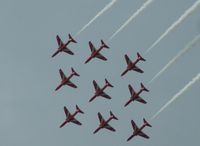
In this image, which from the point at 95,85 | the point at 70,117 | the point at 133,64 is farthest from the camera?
the point at 70,117

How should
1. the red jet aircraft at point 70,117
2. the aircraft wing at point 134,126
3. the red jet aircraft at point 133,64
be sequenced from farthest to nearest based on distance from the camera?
the red jet aircraft at point 70,117
the aircraft wing at point 134,126
the red jet aircraft at point 133,64

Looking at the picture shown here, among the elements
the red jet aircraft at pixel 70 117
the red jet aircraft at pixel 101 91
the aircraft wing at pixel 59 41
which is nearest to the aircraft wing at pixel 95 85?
the red jet aircraft at pixel 101 91

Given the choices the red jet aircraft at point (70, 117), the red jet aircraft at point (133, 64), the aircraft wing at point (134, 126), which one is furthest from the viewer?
the red jet aircraft at point (70, 117)

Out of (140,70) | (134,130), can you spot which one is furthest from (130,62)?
(134,130)

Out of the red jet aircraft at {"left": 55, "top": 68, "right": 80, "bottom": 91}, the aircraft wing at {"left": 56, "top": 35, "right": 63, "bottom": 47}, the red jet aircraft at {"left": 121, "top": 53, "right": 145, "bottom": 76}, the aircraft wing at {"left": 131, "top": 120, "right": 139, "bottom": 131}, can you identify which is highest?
the aircraft wing at {"left": 56, "top": 35, "right": 63, "bottom": 47}

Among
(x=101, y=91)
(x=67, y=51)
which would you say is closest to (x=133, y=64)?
(x=101, y=91)

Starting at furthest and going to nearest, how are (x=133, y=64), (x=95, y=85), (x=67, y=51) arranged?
(x=95, y=85) → (x=67, y=51) → (x=133, y=64)

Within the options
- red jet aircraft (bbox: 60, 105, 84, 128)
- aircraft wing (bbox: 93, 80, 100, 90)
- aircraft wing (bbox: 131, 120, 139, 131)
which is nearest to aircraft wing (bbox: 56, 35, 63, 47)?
aircraft wing (bbox: 93, 80, 100, 90)

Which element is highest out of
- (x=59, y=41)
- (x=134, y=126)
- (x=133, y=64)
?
(x=59, y=41)

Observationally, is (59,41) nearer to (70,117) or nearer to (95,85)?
(95,85)

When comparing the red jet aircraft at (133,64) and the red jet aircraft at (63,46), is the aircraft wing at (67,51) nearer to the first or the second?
the red jet aircraft at (63,46)

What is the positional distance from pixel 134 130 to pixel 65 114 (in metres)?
9.66

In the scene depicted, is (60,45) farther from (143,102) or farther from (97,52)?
(143,102)

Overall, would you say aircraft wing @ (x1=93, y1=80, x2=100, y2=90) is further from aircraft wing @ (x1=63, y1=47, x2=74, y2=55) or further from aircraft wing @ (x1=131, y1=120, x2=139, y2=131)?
aircraft wing @ (x1=131, y1=120, x2=139, y2=131)
